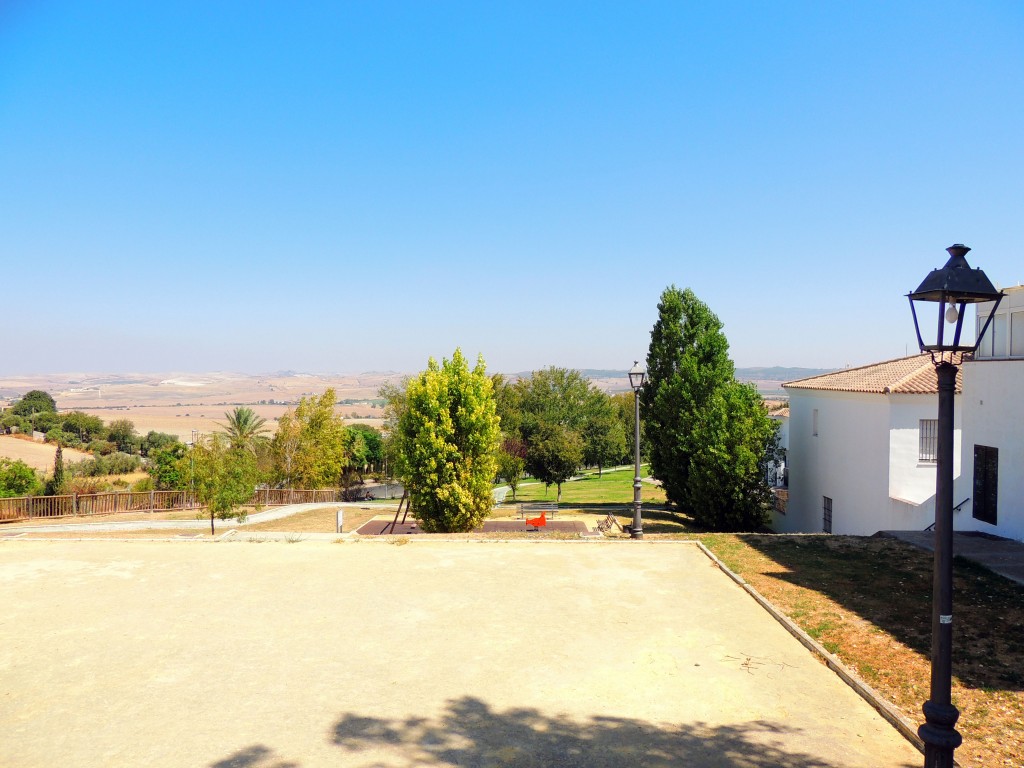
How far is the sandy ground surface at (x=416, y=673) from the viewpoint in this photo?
5.94 meters

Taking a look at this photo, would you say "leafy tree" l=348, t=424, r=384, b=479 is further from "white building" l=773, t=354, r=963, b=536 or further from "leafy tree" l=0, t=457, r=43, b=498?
"white building" l=773, t=354, r=963, b=536

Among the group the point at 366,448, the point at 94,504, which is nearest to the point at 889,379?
the point at 94,504

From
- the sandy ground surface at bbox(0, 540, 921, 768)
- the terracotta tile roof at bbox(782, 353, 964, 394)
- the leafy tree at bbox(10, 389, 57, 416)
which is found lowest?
the sandy ground surface at bbox(0, 540, 921, 768)

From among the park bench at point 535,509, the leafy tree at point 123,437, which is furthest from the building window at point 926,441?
the leafy tree at point 123,437

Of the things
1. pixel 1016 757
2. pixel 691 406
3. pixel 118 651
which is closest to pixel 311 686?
pixel 118 651

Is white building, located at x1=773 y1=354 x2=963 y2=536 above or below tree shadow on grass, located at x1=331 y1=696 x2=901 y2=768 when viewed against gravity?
above

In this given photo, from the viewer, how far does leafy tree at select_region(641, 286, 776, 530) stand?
24.4 meters

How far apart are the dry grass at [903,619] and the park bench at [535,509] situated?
47.2ft

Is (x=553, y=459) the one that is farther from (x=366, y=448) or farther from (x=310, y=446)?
(x=366, y=448)

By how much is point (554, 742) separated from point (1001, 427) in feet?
44.5

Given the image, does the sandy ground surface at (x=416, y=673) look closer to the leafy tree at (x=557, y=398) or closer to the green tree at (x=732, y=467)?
the green tree at (x=732, y=467)

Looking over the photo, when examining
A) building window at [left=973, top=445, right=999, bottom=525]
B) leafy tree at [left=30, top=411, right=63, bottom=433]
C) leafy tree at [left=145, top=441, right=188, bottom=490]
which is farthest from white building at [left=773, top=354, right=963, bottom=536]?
leafy tree at [left=30, top=411, right=63, bottom=433]

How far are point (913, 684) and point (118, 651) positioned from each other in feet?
31.2

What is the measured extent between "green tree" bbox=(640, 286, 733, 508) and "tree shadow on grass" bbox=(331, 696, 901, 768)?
20.7 meters
